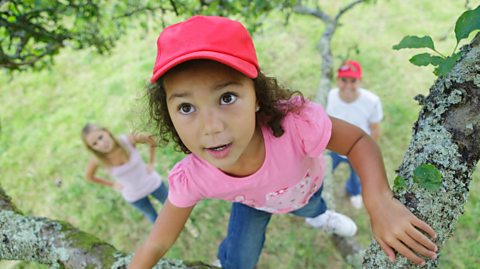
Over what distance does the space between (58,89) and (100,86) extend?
84 cm

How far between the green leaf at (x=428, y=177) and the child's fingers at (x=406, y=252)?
0.54 ft

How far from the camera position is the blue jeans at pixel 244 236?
2.31m

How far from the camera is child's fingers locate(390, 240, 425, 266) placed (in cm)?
104

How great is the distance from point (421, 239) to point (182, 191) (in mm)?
978

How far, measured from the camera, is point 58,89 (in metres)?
7.29

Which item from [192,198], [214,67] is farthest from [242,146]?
[192,198]

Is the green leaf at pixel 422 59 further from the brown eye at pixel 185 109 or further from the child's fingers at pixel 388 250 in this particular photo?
the brown eye at pixel 185 109

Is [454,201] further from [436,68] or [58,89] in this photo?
[58,89]

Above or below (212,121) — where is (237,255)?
below

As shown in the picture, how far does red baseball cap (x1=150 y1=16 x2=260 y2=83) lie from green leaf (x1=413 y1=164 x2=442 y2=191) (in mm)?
581

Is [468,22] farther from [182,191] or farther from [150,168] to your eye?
[150,168]

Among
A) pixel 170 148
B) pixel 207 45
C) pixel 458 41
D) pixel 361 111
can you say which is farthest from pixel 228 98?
pixel 170 148

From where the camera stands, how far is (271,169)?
1.77 meters

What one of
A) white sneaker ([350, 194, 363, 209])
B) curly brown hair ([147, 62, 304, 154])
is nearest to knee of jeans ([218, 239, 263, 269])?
curly brown hair ([147, 62, 304, 154])
